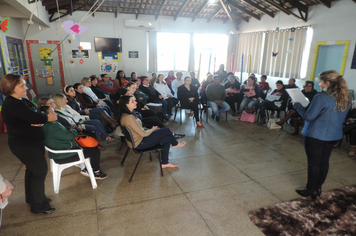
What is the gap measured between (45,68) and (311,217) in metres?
8.70

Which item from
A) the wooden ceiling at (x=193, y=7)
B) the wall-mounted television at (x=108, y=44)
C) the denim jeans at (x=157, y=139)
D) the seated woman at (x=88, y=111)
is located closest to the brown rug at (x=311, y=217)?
the denim jeans at (x=157, y=139)

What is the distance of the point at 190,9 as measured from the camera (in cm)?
833

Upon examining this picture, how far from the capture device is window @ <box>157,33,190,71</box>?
9094 mm

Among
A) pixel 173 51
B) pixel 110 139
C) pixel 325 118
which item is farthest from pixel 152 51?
pixel 325 118

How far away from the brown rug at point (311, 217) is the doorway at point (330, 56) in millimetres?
4795

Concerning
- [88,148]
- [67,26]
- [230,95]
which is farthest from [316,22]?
[88,148]

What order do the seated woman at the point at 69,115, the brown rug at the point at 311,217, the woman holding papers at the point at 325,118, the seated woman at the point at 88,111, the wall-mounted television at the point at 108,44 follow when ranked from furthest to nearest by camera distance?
the wall-mounted television at the point at 108,44 < the seated woman at the point at 88,111 < the seated woman at the point at 69,115 < the woman holding papers at the point at 325,118 < the brown rug at the point at 311,217

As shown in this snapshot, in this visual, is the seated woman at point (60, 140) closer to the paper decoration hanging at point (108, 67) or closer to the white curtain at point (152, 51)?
the paper decoration hanging at point (108, 67)

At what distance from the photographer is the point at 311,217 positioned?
2.08 m

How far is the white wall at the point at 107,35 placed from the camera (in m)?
7.59

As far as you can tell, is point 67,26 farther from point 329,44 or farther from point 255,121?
point 329,44

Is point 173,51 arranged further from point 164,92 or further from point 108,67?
point 164,92

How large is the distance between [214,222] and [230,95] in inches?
175

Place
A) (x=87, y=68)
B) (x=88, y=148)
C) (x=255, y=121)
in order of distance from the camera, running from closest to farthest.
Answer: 1. (x=88, y=148)
2. (x=255, y=121)
3. (x=87, y=68)
